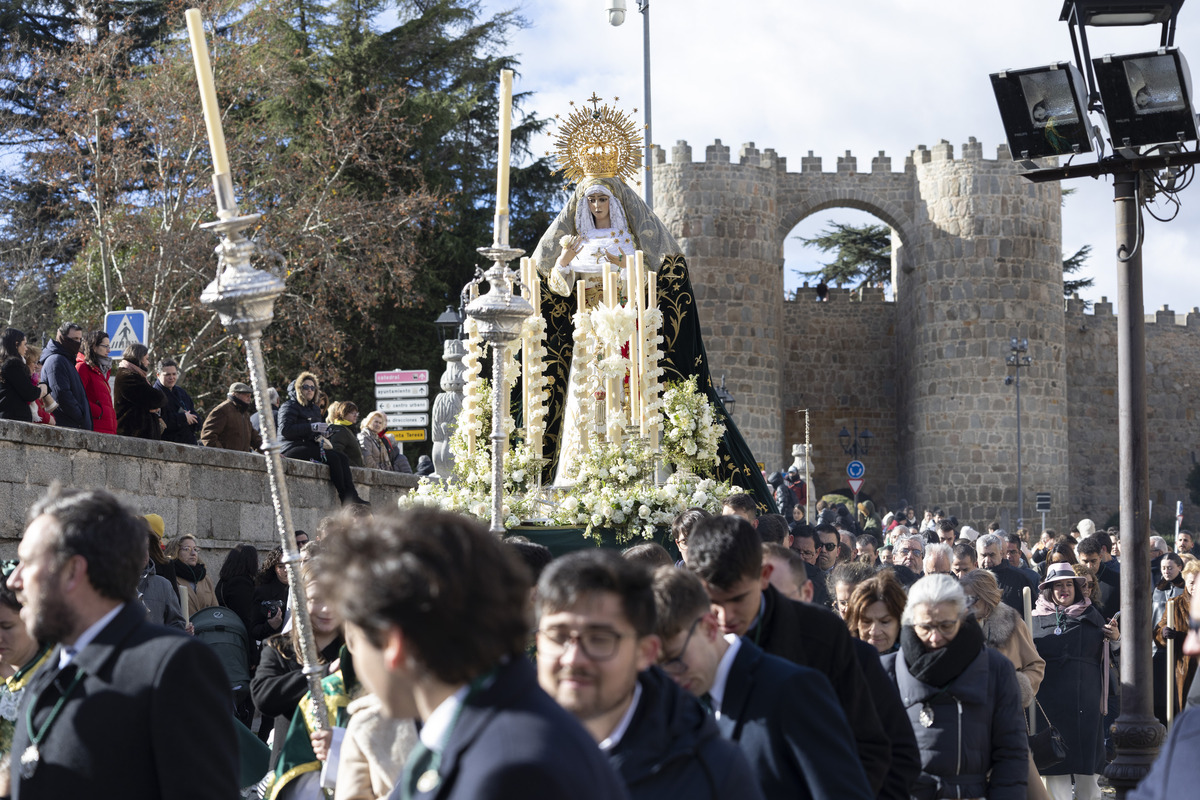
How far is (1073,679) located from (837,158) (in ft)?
102

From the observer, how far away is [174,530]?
1156 centimetres

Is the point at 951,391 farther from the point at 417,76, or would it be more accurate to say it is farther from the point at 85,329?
the point at 85,329

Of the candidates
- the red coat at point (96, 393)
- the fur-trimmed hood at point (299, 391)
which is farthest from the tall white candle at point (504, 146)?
the fur-trimmed hood at point (299, 391)

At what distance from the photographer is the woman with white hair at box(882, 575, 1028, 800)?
4801 mm

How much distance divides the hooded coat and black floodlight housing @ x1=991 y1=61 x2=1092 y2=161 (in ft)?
22.8

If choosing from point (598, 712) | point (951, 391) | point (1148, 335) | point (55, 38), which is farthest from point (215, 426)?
point (1148, 335)

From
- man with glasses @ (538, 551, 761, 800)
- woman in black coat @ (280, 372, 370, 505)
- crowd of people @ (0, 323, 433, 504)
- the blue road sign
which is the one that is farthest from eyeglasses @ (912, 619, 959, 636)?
woman in black coat @ (280, 372, 370, 505)

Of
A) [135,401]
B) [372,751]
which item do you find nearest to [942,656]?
[372,751]

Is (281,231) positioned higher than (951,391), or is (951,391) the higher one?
(281,231)

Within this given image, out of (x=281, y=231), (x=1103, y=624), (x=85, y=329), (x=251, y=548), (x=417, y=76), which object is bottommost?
(x=1103, y=624)

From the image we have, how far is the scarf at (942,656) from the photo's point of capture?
4.83 m

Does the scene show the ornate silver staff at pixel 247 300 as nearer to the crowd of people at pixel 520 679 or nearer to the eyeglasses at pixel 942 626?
the crowd of people at pixel 520 679

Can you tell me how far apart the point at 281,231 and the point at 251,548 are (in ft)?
46.9

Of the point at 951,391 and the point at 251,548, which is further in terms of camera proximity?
the point at 951,391
